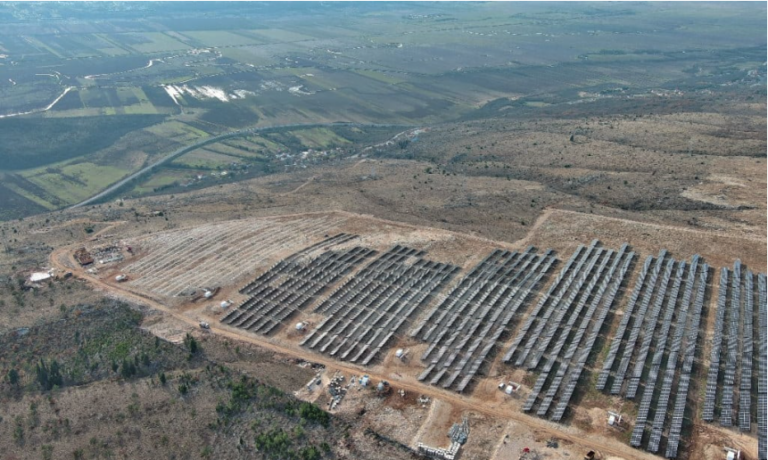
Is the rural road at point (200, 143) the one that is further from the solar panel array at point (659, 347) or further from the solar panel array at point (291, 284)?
the solar panel array at point (659, 347)

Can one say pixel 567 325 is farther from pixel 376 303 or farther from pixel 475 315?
pixel 376 303

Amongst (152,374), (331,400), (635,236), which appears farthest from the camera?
(635,236)

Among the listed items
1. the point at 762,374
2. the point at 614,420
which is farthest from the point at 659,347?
the point at 614,420

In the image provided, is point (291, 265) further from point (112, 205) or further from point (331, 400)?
point (112, 205)

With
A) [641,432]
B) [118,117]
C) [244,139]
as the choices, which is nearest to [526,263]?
[641,432]

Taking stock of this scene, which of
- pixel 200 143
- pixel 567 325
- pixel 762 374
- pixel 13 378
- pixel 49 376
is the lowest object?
pixel 200 143

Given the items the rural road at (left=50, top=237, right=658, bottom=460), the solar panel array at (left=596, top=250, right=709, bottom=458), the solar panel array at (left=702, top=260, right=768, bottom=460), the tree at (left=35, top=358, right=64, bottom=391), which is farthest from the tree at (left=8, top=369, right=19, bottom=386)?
the solar panel array at (left=702, top=260, right=768, bottom=460)
